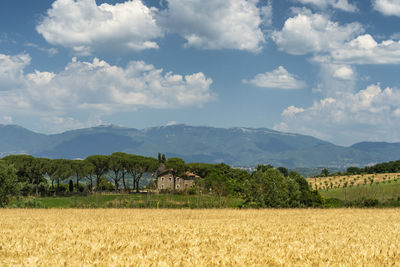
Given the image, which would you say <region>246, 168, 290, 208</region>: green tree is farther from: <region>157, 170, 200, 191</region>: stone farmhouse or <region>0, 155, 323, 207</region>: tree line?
<region>157, 170, 200, 191</region>: stone farmhouse

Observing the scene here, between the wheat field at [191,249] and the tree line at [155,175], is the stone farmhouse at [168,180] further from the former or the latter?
the wheat field at [191,249]

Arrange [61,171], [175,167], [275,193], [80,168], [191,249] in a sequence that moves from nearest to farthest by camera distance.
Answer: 1. [191,249]
2. [275,193]
3. [61,171]
4. [80,168]
5. [175,167]

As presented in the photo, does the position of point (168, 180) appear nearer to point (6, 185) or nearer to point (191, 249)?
point (6, 185)

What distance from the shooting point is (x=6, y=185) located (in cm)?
5834

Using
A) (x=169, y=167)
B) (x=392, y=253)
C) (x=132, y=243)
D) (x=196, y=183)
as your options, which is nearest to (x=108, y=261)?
(x=132, y=243)

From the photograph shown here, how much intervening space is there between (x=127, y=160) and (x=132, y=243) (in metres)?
114

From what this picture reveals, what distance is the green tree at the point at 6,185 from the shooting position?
58.0 metres

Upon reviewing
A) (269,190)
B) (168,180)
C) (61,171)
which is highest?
(61,171)

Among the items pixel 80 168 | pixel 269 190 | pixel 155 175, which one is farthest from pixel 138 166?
pixel 269 190

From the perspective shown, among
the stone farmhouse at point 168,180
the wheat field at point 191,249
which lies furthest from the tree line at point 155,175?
the wheat field at point 191,249

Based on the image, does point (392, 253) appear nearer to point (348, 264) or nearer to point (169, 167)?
point (348, 264)

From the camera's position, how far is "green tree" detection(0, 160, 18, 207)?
58000 mm

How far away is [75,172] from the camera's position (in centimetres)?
12331

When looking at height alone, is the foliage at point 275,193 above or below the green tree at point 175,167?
below
